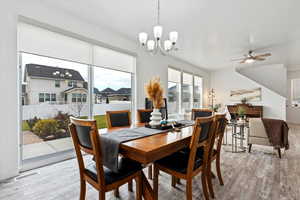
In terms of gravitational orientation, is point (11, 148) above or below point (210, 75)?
below

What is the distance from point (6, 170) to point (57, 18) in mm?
2454

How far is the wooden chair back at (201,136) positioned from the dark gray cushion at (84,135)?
93 cm

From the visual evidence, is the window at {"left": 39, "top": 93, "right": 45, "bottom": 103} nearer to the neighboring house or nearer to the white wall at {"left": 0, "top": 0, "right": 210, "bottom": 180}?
the neighboring house

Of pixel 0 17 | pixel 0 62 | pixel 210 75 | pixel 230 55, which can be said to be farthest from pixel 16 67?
pixel 210 75

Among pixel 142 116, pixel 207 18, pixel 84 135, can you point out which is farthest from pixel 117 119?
pixel 207 18

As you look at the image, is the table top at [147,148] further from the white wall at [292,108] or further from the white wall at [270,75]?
the white wall at [292,108]

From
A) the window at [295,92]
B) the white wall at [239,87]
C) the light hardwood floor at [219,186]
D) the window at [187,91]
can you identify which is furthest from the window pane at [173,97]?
the window at [295,92]

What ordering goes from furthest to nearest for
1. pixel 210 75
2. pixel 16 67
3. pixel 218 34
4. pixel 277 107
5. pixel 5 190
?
pixel 210 75 → pixel 277 107 → pixel 218 34 → pixel 16 67 → pixel 5 190

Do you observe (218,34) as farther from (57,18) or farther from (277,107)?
(277,107)

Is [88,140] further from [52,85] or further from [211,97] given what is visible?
[211,97]

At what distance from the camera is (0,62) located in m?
2.07

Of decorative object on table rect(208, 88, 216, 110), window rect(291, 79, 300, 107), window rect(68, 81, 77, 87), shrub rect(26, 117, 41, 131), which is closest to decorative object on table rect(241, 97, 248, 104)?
decorative object on table rect(208, 88, 216, 110)

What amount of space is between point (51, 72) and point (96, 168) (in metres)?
2.26

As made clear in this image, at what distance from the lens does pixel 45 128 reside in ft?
9.12
